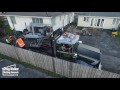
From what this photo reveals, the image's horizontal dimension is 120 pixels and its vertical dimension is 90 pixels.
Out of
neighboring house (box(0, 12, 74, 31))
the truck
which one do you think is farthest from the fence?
neighboring house (box(0, 12, 74, 31))

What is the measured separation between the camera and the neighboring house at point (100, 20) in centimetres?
1816

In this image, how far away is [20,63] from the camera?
10.3m

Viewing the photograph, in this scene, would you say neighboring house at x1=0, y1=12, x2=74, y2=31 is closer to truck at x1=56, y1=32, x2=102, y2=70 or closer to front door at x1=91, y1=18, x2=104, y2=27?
front door at x1=91, y1=18, x2=104, y2=27

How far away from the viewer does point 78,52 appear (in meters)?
10.5

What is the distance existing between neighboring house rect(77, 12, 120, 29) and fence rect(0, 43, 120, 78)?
13.0 metres

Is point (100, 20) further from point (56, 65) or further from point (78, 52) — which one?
point (56, 65)

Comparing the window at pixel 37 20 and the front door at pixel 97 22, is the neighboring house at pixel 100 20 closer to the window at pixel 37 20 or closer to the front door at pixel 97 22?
the front door at pixel 97 22

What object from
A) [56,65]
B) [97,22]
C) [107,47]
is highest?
[97,22]

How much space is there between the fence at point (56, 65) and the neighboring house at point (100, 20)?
13.0 metres

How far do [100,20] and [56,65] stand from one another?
45.0ft

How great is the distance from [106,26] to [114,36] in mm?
3259

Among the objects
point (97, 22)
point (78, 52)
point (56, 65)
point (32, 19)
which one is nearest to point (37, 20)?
point (32, 19)

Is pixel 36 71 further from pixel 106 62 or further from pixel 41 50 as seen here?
pixel 106 62
